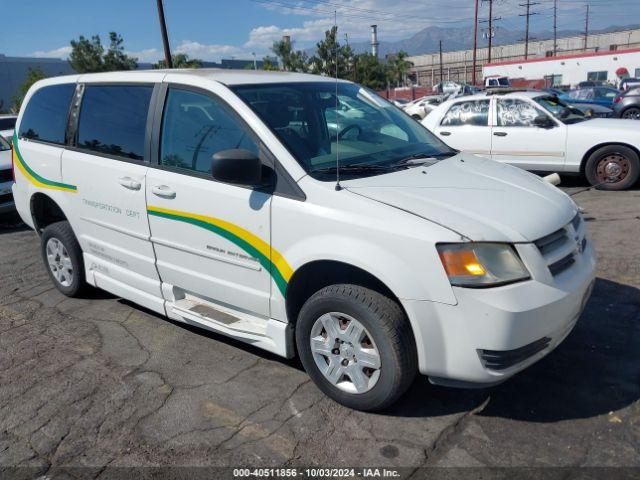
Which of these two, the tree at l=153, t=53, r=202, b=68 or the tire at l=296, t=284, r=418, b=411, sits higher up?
the tree at l=153, t=53, r=202, b=68

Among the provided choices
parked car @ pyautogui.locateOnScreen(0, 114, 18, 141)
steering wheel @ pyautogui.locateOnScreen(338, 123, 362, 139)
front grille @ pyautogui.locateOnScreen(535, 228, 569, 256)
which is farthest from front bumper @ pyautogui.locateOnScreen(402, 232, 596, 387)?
parked car @ pyautogui.locateOnScreen(0, 114, 18, 141)

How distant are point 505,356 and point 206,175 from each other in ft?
6.75

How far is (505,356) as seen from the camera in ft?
9.09

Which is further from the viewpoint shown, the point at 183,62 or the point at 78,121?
the point at 183,62

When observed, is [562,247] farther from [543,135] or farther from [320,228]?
[543,135]

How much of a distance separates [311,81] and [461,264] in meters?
2.07

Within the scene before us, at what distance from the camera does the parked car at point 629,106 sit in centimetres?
1789

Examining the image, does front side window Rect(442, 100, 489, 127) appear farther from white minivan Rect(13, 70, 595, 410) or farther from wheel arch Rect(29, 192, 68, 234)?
wheel arch Rect(29, 192, 68, 234)

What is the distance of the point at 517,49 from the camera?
85312mm

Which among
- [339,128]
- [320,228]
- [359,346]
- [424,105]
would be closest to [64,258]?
[339,128]

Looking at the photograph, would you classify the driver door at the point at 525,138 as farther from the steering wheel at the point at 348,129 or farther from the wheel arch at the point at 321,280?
the wheel arch at the point at 321,280

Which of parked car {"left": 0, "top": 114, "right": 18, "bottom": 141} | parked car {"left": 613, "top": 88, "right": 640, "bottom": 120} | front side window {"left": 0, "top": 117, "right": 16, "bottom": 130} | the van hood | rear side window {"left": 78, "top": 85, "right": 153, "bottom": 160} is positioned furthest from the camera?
parked car {"left": 613, "top": 88, "right": 640, "bottom": 120}

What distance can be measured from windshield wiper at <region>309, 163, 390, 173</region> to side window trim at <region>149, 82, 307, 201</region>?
0.17 meters

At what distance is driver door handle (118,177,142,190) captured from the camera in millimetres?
3938
